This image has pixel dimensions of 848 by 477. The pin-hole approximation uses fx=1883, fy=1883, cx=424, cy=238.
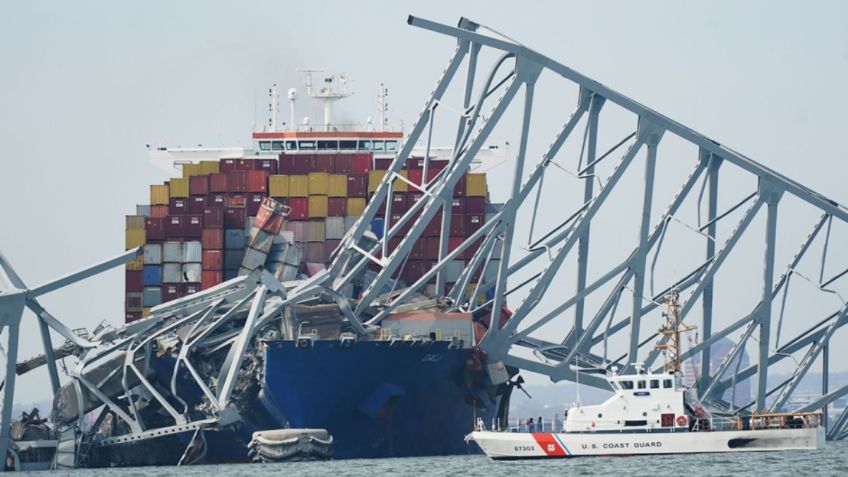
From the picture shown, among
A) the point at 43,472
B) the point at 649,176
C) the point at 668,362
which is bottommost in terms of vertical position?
the point at 43,472

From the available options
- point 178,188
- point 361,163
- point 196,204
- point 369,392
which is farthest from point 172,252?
point 369,392

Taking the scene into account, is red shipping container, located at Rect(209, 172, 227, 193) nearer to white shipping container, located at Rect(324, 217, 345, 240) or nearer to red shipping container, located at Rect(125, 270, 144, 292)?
white shipping container, located at Rect(324, 217, 345, 240)

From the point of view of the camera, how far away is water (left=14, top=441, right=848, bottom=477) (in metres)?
53.0

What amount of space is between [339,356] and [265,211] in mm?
13492

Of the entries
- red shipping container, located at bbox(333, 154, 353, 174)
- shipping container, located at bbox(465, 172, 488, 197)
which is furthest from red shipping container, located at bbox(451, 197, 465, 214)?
red shipping container, located at bbox(333, 154, 353, 174)

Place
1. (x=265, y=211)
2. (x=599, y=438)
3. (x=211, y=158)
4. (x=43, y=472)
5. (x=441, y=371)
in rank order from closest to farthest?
(x=599, y=438) → (x=43, y=472) → (x=441, y=371) → (x=265, y=211) → (x=211, y=158)

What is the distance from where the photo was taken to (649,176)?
230ft

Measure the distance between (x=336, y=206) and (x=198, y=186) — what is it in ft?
21.4

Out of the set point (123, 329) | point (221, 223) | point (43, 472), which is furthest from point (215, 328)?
point (221, 223)

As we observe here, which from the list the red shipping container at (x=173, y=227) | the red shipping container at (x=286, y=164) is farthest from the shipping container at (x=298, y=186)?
the red shipping container at (x=173, y=227)

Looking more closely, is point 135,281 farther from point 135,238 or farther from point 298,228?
point 298,228

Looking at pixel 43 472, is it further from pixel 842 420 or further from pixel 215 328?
pixel 842 420

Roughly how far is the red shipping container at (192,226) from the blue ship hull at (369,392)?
1559cm

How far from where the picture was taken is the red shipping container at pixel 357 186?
282 ft
